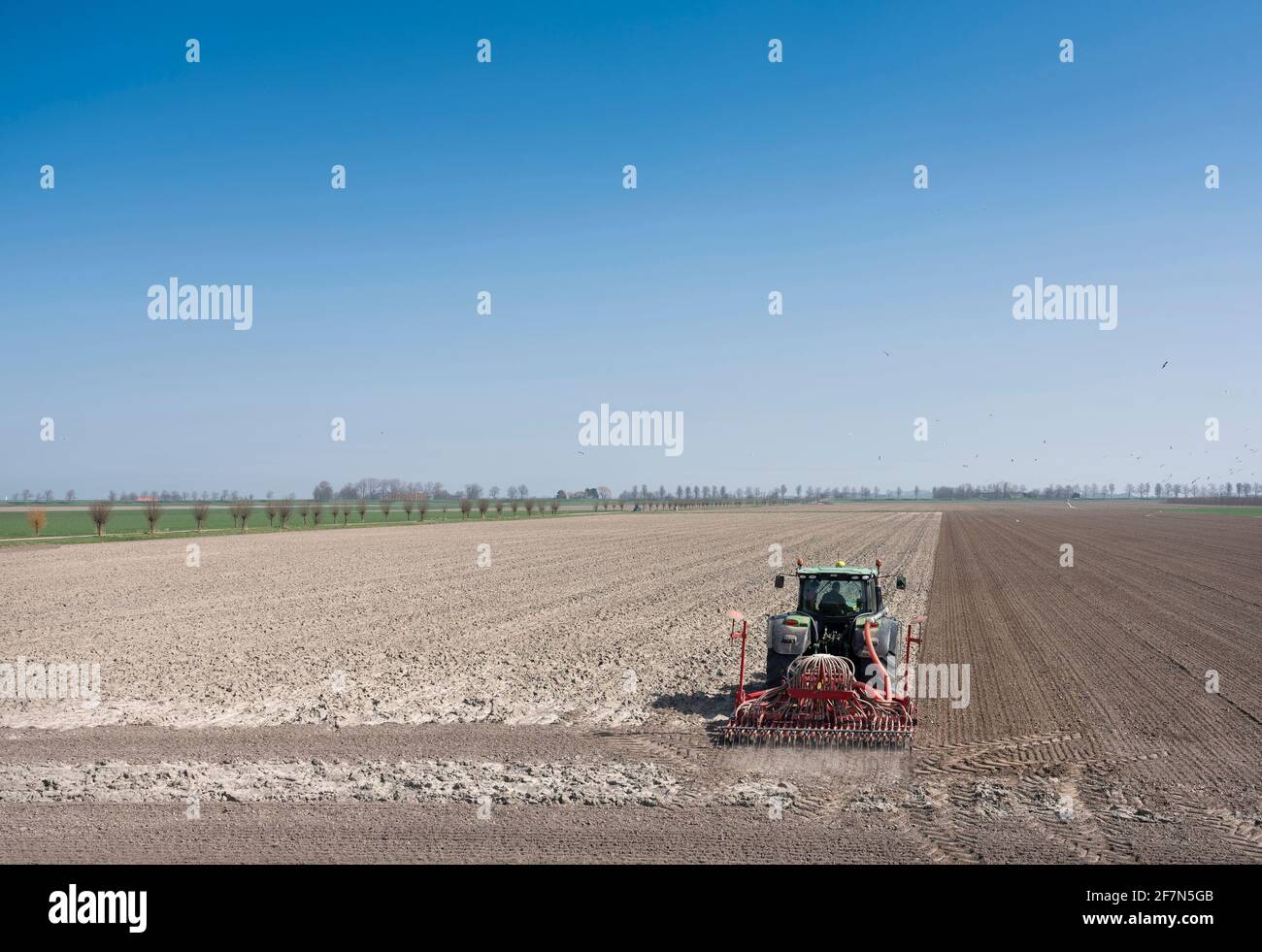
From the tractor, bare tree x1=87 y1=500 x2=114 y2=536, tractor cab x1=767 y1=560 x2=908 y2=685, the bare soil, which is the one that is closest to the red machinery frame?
the tractor

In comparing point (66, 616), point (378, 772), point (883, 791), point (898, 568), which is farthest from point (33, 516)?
point (883, 791)

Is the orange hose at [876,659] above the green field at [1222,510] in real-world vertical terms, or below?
above

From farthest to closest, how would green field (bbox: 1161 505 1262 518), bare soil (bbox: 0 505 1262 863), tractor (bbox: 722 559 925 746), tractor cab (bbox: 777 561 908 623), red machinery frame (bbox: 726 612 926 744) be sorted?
green field (bbox: 1161 505 1262 518) → tractor cab (bbox: 777 561 908 623) → tractor (bbox: 722 559 925 746) → red machinery frame (bbox: 726 612 926 744) → bare soil (bbox: 0 505 1262 863)

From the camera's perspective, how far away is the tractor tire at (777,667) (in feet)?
41.5

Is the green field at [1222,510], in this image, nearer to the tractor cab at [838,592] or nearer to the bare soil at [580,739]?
the bare soil at [580,739]

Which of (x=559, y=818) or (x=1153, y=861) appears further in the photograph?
(x=559, y=818)

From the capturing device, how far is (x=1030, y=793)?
9688 millimetres

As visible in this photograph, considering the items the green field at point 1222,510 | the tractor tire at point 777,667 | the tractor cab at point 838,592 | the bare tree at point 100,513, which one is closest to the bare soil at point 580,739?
the tractor tire at point 777,667

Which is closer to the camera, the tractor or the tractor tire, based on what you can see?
the tractor

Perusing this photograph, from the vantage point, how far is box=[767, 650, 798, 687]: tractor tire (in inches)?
498

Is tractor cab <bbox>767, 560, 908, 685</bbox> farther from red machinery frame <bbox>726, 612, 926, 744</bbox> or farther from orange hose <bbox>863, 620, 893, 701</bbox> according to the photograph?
red machinery frame <bbox>726, 612, 926, 744</bbox>

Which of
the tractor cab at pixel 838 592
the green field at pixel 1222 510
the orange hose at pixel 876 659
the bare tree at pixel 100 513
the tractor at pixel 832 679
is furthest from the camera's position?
the green field at pixel 1222 510
